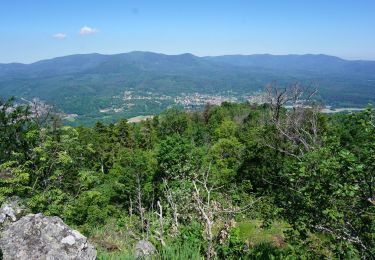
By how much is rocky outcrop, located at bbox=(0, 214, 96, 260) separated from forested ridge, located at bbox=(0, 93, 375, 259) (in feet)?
1.26

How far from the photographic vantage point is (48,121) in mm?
17250

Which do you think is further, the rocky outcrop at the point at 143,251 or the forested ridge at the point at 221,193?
the forested ridge at the point at 221,193

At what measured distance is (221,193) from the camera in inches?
880

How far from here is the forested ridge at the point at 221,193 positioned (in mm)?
5461

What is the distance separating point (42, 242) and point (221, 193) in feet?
59.9

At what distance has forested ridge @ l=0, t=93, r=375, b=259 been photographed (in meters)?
5.46

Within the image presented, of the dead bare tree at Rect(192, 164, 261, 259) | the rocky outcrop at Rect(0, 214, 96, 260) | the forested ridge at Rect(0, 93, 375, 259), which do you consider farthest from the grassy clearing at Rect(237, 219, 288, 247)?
the rocky outcrop at Rect(0, 214, 96, 260)

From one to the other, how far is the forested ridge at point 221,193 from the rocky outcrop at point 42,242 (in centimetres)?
38

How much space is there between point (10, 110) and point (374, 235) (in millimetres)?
16850

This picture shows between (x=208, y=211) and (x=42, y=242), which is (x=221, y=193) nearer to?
(x=208, y=211)

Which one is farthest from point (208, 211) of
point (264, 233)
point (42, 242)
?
point (264, 233)

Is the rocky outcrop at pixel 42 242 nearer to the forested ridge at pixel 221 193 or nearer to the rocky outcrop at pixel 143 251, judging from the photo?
the forested ridge at pixel 221 193

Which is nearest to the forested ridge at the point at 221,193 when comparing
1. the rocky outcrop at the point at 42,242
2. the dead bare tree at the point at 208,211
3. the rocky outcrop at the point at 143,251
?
the dead bare tree at the point at 208,211

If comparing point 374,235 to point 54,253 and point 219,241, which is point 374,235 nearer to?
point 219,241
